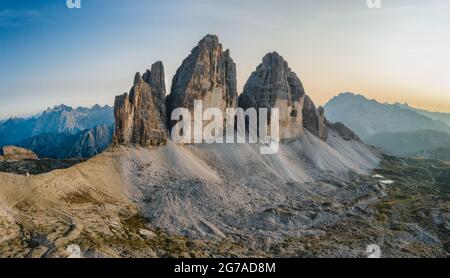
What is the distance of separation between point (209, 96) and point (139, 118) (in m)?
27.1

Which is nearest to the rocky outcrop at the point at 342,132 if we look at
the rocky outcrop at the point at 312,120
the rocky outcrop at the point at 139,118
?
the rocky outcrop at the point at 312,120

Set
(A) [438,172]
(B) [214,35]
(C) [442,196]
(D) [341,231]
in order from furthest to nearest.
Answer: (A) [438,172]
(B) [214,35]
(C) [442,196]
(D) [341,231]

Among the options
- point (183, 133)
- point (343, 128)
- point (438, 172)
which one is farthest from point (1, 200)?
point (438, 172)

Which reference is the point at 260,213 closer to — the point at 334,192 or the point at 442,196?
the point at 334,192

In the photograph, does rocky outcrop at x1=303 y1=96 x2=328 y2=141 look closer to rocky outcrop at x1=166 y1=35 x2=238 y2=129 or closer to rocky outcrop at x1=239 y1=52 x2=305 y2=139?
rocky outcrop at x1=239 y1=52 x2=305 y2=139

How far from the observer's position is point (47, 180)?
58.1 metres

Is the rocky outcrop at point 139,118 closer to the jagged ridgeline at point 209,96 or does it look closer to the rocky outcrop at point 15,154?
the jagged ridgeline at point 209,96

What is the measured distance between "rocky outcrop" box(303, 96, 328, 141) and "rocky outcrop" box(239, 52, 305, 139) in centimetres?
1015

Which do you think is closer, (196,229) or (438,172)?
(196,229)

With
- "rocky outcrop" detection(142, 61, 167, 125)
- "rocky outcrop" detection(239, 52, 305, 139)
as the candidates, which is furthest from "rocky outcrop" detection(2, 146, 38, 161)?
"rocky outcrop" detection(239, 52, 305, 139)

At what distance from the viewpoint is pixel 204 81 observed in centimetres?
10450

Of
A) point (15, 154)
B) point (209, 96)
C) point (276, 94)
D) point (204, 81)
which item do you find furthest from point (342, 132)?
point (15, 154)

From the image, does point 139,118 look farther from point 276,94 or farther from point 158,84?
point 276,94
